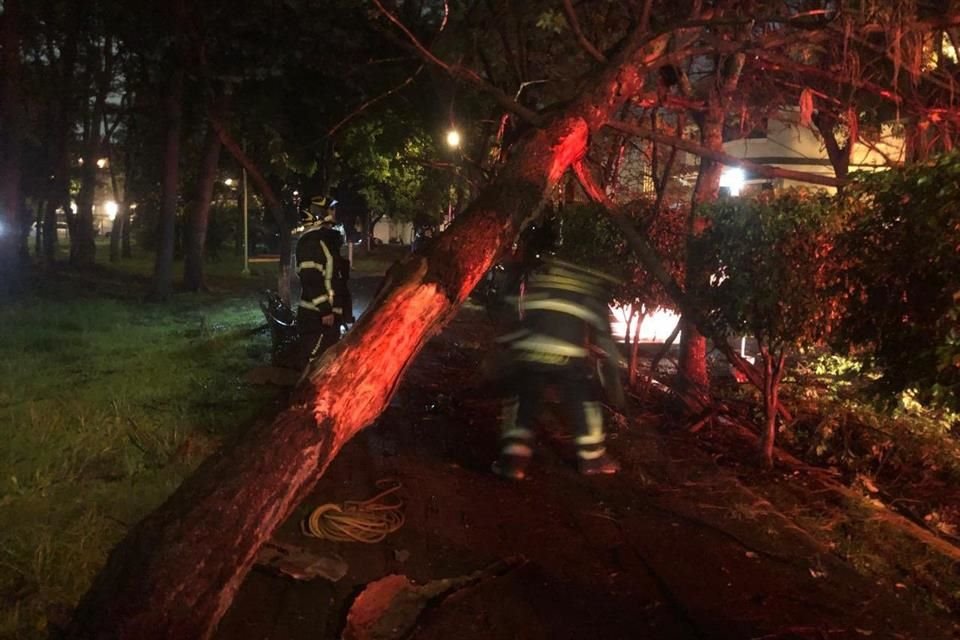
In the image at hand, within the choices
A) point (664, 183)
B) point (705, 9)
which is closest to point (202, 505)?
point (664, 183)

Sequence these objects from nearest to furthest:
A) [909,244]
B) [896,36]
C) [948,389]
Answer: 1. [948,389]
2. [909,244]
3. [896,36]

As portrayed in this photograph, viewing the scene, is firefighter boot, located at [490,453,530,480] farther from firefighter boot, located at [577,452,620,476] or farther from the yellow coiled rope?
the yellow coiled rope

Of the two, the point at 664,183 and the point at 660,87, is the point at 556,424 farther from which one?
the point at 660,87

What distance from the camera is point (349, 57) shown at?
509 inches

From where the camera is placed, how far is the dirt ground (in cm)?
400

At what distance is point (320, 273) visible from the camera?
27.6 feet

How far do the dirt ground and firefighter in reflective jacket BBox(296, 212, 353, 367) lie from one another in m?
1.67

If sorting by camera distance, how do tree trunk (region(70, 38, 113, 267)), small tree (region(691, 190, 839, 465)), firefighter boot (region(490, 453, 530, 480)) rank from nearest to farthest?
small tree (region(691, 190, 839, 465))
firefighter boot (region(490, 453, 530, 480))
tree trunk (region(70, 38, 113, 267))

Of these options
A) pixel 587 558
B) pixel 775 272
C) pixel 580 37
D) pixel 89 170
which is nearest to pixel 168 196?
pixel 89 170

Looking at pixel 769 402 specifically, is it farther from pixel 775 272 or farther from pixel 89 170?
pixel 89 170

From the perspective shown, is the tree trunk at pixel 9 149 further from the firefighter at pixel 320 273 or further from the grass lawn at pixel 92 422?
the firefighter at pixel 320 273

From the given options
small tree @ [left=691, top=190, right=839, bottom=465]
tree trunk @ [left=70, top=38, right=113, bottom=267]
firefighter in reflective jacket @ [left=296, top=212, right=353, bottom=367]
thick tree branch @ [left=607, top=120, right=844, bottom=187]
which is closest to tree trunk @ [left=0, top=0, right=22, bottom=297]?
tree trunk @ [left=70, top=38, right=113, bottom=267]

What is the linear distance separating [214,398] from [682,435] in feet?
15.2

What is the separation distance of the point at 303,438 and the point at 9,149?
1459 centimetres
